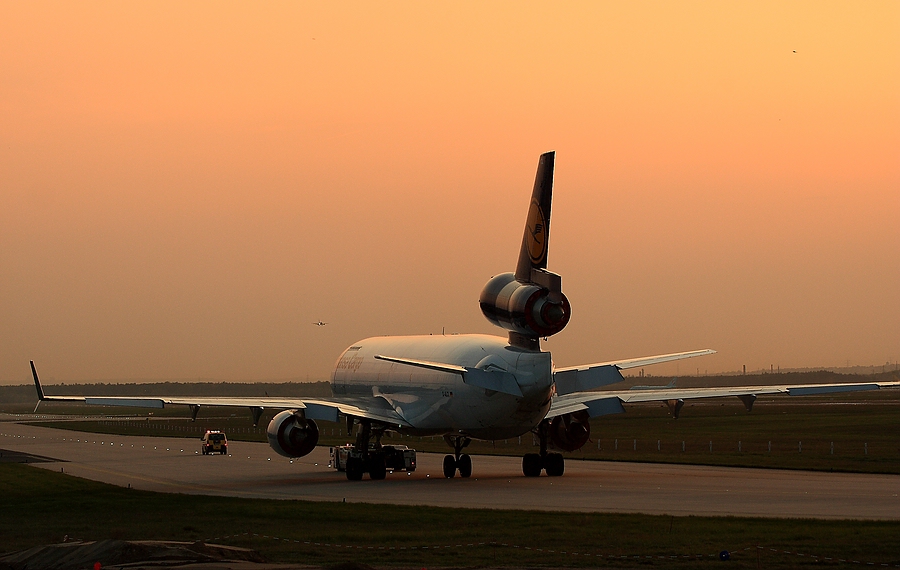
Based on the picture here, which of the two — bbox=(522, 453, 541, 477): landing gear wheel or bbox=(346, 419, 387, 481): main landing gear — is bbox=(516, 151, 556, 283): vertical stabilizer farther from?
bbox=(346, 419, 387, 481): main landing gear

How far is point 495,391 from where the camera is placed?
4588 cm

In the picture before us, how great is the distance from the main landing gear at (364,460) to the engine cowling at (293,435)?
1947 millimetres

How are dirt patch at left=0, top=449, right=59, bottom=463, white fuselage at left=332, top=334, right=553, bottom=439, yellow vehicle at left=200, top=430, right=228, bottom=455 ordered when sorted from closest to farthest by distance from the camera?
white fuselage at left=332, top=334, right=553, bottom=439, dirt patch at left=0, top=449, right=59, bottom=463, yellow vehicle at left=200, top=430, right=228, bottom=455

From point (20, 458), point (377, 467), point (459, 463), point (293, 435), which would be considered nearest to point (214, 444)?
point (20, 458)

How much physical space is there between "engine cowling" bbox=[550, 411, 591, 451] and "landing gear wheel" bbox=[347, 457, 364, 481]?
25.4 feet

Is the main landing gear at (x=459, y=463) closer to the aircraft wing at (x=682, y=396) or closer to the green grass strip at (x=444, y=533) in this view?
the aircraft wing at (x=682, y=396)

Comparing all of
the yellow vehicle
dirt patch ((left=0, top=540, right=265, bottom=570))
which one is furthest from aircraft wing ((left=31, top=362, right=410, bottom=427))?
dirt patch ((left=0, top=540, right=265, bottom=570))

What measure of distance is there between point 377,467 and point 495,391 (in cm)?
802

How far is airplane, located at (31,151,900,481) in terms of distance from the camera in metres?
43.3

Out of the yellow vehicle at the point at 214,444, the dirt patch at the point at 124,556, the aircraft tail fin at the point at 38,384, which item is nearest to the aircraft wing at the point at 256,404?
the aircraft tail fin at the point at 38,384

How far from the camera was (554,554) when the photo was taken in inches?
995

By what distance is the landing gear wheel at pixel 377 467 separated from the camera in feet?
169

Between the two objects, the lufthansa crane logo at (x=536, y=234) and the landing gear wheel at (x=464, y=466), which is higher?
the lufthansa crane logo at (x=536, y=234)

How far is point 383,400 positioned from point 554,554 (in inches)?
1260
